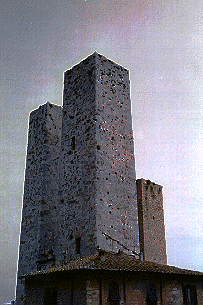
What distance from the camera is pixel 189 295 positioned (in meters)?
15.6

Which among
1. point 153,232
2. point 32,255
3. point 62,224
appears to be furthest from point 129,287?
point 153,232

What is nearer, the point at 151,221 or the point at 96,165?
the point at 96,165

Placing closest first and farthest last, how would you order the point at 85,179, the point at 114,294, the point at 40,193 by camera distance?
1. the point at 114,294
2. the point at 85,179
3. the point at 40,193

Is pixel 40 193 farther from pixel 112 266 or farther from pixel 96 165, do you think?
pixel 112 266

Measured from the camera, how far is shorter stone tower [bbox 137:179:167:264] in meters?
24.3

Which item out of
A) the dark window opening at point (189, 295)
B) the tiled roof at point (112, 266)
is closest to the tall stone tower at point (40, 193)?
the tiled roof at point (112, 266)

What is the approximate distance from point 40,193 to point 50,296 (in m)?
8.74

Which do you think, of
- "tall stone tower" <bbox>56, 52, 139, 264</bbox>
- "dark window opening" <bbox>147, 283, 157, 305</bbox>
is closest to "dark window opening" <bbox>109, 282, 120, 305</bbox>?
"dark window opening" <bbox>147, 283, 157, 305</bbox>

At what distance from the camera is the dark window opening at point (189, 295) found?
15.3 m

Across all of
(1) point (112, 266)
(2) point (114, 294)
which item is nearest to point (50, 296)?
(2) point (114, 294)

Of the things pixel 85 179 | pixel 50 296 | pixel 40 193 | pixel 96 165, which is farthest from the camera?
pixel 40 193

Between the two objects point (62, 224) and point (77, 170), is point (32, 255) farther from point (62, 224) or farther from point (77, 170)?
point (77, 170)

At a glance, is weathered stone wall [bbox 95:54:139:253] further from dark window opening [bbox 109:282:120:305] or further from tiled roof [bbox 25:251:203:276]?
dark window opening [bbox 109:282:120:305]

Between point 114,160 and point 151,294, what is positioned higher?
point 114,160
